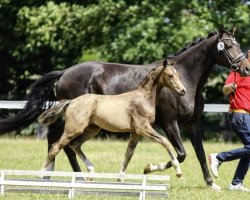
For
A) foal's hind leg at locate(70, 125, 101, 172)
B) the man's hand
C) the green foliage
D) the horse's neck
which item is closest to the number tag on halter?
the horse's neck

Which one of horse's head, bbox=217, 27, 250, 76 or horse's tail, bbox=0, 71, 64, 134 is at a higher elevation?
horse's head, bbox=217, 27, 250, 76

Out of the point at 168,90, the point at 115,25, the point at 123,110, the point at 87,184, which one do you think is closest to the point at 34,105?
the point at 168,90

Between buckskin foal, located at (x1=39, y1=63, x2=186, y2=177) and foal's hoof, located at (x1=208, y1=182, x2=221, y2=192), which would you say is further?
foal's hoof, located at (x1=208, y1=182, x2=221, y2=192)

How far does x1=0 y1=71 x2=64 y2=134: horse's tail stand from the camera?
34.0ft

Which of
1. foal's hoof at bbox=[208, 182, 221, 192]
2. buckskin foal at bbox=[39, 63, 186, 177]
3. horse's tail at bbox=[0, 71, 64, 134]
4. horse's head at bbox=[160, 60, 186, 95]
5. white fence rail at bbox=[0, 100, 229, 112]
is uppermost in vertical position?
horse's head at bbox=[160, 60, 186, 95]

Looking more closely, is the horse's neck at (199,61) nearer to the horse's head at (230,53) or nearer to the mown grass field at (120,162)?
the horse's head at (230,53)

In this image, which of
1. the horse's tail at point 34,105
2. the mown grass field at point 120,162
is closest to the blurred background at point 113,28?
the mown grass field at point 120,162

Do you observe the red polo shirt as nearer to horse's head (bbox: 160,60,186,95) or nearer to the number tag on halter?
the number tag on halter

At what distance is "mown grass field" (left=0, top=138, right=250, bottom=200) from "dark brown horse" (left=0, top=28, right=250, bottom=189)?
0.67 metres

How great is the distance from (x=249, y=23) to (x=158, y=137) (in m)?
10.9

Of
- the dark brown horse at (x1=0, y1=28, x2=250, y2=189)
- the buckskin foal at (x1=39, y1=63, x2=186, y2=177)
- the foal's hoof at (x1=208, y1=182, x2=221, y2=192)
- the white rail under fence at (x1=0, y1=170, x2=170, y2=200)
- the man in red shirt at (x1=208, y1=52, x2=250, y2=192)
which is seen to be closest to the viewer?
the white rail under fence at (x1=0, y1=170, x2=170, y2=200)

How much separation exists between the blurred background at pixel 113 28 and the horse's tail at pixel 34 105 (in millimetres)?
6703

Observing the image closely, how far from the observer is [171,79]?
29.2 feet

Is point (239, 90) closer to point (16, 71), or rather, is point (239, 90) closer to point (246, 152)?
point (246, 152)
